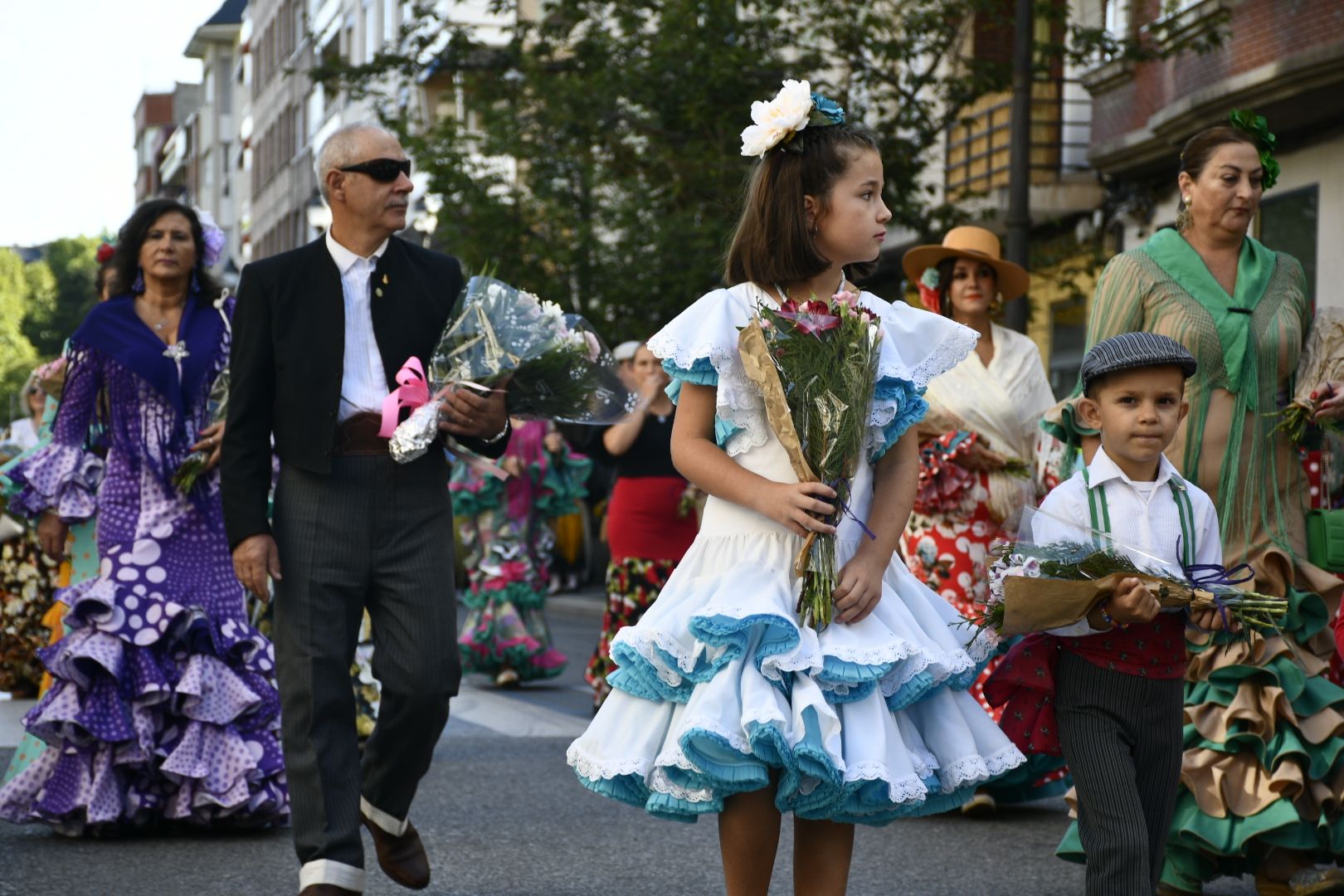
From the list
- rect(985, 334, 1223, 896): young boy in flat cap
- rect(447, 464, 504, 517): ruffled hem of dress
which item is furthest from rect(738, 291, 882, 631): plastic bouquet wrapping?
rect(447, 464, 504, 517): ruffled hem of dress

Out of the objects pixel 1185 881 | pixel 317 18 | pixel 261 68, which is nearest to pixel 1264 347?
pixel 1185 881

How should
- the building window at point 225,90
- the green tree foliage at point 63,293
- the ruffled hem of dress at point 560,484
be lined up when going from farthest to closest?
the building window at point 225,90 < the green tree foliage at point 63,293 < the ruffled hem of dress at point 560,484

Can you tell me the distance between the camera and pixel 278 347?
5.64 metres

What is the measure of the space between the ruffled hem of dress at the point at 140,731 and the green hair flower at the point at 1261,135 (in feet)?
12.6

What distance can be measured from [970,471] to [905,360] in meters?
3.49

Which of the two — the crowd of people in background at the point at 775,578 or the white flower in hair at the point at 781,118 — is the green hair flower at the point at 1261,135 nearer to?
the crowd of people in background at the point at 775,578

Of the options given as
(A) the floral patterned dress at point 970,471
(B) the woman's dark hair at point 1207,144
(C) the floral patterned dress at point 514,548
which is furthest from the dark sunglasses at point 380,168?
(C) the floral patterned dress at point 514,548

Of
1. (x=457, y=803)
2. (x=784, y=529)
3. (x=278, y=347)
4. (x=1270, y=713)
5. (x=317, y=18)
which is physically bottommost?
(x=457, y=803)

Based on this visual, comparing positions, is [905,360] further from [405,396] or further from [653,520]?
[653,520]

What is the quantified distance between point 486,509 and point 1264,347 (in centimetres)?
869

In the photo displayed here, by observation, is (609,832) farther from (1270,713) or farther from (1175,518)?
(1175,518)

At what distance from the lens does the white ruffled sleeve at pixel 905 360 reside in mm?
4484

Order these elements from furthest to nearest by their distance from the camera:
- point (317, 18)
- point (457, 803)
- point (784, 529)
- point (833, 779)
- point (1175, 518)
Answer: point (317, 18) < point (457, 803) < point (1175, 518) < point (784, 529) < point (833, 779)

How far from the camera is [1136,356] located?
496cm
